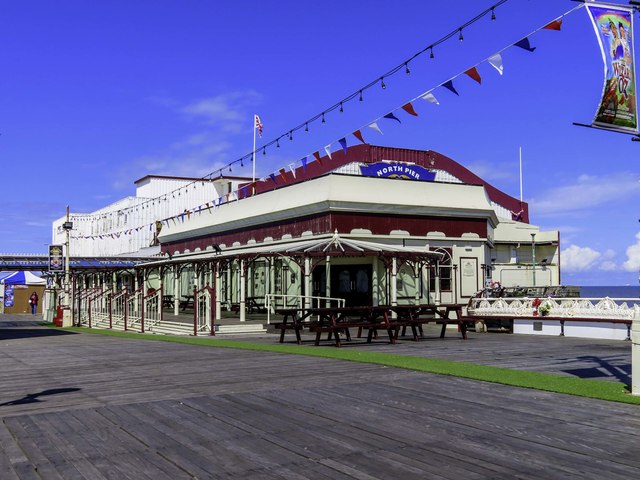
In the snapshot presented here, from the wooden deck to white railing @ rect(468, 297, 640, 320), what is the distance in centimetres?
972

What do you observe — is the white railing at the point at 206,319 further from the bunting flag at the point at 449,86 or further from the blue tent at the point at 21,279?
the blue tent at the point at 21,279

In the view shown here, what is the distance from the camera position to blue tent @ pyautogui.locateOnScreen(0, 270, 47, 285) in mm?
54625

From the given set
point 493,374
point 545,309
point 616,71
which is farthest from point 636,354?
point 545,309

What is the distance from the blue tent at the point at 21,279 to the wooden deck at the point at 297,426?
46809 millimetres

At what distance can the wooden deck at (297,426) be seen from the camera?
546 centimetres

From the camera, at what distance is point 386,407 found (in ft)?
26.2

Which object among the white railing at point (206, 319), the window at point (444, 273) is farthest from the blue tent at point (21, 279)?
the window at point (444, 273)

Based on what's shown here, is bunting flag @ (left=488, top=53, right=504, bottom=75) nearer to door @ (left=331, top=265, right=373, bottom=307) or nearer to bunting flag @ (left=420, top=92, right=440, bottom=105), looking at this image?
bunting flag @ (left=420, top=92, right=440, bottom=105)

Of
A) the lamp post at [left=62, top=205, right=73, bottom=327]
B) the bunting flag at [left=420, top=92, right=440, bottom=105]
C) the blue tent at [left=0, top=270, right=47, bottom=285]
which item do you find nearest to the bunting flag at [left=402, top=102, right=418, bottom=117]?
the bunting flag at [left=420, top=92, right=440, bottom=105]

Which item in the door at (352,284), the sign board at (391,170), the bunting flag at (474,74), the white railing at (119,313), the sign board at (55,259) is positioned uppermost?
the sign board at (391,170)

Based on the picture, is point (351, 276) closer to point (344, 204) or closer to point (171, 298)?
point (344, 204)

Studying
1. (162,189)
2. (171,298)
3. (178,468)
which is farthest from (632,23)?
(162,189)

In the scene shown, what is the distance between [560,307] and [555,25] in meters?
12.5

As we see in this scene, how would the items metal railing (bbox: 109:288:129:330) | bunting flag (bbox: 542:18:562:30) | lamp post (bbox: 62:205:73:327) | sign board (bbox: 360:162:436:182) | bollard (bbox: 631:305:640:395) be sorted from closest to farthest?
bollard (bbox: 631:305:640:395)
bunting flag (bbox: 542:18:562:30)
metal railing (bbox: 109:288:129:330)
lamp post (bbox: 62:205:73:327)
sign board (bbox: 360:162:436:182)
